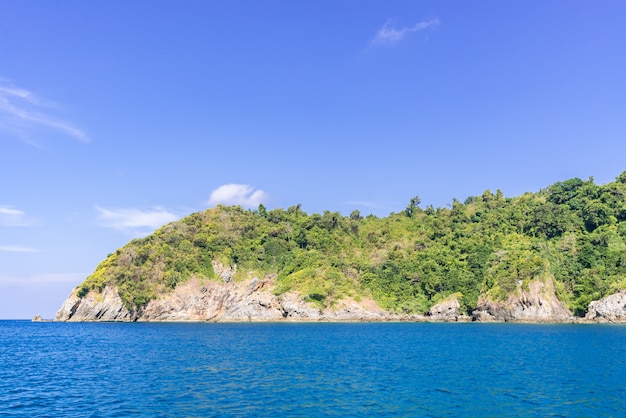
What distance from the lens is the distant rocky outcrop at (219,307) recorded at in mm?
138125

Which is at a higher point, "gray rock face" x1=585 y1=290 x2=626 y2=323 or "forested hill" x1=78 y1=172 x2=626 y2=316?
"forested hill" x1=78 y1=172 x2=626 y2=316

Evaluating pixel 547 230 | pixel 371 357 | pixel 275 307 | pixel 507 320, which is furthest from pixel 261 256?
pixel 371 357

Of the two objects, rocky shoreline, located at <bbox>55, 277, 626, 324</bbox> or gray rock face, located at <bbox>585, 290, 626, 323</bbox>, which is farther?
rocky shoreline, located at <bbox>55, 277, 626, 324</bbox>

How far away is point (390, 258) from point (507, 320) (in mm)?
45896

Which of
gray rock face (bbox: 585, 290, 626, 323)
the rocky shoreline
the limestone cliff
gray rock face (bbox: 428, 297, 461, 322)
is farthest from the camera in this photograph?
gray rock face (bbox: 428, 297, 461, 322)

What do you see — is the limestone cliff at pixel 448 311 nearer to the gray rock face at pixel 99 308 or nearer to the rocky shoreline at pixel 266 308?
the rocky shoreline at pixel 266 308

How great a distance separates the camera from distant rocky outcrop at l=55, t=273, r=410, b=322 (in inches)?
5438

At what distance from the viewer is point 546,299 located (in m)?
118

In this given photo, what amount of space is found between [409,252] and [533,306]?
168ft

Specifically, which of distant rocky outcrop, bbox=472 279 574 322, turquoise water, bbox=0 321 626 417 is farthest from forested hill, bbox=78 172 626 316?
turquoise water, bbox=0 321 626 417

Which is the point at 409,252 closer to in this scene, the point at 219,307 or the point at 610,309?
the point at 610,309

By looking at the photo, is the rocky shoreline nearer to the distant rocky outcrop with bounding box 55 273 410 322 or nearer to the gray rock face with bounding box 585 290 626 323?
the distant rocky outcrop with bounding box 55 273 410 322

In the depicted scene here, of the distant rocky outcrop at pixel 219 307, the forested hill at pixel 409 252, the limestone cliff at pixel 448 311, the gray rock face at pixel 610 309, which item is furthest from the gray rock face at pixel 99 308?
the gray rock face at pixel 610 309

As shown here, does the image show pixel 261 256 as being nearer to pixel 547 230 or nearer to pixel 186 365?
pixel 547 230
